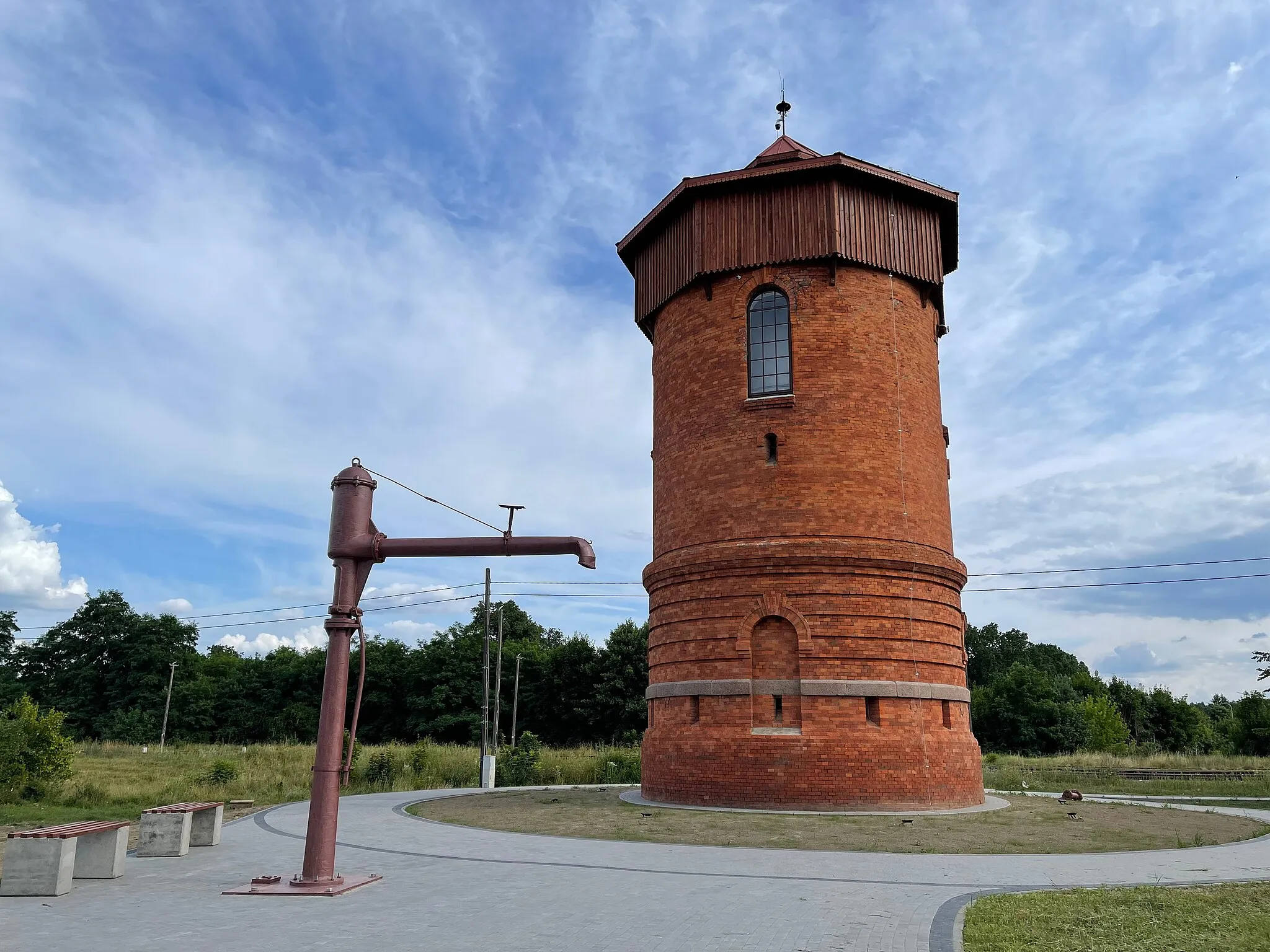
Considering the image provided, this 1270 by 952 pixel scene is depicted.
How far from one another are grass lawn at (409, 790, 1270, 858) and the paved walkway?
64 cm

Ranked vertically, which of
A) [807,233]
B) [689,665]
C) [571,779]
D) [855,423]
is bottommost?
[571,779]

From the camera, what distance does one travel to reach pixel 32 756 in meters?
17.3

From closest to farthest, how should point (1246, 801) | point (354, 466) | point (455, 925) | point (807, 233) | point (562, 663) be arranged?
point (455, 925) → point (354, 466) → point (807, 233) → point (1246, 801) → point (562, 663)

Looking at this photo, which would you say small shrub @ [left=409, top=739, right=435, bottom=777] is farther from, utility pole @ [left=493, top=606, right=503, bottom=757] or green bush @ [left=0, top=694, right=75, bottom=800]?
green bush @ [left=0, top=694, right=75, bottom=800]

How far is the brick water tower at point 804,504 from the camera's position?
49.9 ft

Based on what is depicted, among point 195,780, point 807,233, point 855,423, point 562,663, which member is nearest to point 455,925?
point 855,423

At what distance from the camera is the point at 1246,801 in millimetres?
18594

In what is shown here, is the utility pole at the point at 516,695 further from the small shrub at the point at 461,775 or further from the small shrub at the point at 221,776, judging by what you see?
the small shrub at the point at 221,776

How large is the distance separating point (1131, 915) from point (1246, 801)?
15180 mm

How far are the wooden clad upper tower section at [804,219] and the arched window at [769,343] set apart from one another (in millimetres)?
751

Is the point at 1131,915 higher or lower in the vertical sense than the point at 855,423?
lower

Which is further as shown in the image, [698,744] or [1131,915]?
[698,744]

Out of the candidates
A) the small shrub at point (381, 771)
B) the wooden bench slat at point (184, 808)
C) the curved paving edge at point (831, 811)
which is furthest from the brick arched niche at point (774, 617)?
the small shrub at point (381, 771)

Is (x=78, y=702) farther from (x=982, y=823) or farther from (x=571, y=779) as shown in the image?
(x=982, y=823)
